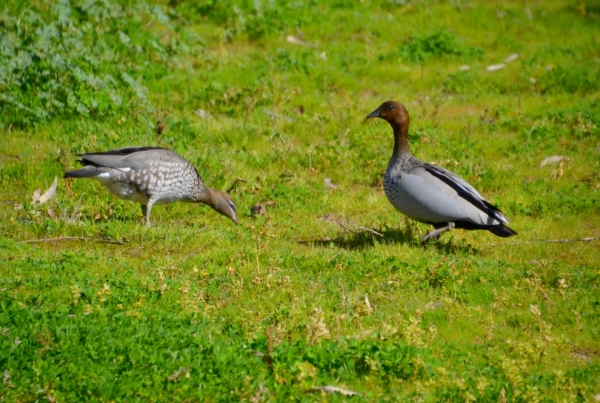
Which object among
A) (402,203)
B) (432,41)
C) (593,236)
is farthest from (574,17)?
(402,203)

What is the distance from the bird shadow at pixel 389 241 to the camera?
809 cm

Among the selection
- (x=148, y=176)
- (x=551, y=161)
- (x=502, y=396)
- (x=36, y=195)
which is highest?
(x=502, y=396)

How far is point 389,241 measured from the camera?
821 centimetres

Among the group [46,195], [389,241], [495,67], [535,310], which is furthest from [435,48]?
[535,310]

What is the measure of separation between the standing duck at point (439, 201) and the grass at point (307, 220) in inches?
11.5

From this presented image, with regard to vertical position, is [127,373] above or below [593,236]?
above

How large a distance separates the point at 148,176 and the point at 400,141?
8.89ft

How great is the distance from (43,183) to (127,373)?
4.76 metres

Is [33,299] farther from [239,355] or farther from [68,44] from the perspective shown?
[68,44]

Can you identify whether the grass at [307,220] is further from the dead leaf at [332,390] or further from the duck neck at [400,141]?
the duck neck at [400,141]

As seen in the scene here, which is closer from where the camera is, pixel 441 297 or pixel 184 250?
pixel 441 297

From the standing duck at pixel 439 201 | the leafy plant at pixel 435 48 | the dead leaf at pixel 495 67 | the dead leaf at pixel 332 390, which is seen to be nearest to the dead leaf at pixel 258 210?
the standing duck at pixel 439 201

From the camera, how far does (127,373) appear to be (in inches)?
192

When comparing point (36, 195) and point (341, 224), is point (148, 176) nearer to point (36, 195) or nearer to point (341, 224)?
point (36, 195)
